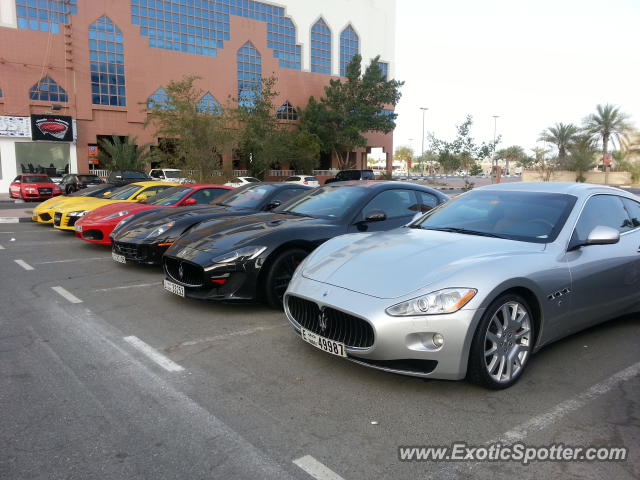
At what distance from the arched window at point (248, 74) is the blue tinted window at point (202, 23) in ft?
5.97

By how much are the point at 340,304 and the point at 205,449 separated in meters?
1.32

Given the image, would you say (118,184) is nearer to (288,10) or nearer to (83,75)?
(83,75)

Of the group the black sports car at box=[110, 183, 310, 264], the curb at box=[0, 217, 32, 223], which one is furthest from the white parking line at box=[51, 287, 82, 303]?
the curb at box=[0, 217, 32, 223]

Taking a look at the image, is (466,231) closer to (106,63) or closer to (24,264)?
(24,264)

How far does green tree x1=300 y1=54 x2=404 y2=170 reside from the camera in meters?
45.3

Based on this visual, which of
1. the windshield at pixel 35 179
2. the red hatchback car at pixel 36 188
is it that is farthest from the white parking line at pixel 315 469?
the windshield at pixel 35 179

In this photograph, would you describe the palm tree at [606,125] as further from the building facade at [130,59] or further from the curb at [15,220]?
the curb at [15,220]

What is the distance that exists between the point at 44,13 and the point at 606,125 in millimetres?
46309

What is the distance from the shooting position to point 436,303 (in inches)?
134

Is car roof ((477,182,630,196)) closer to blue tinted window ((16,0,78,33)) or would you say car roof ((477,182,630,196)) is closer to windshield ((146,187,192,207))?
windshield ((146,187,192,207))

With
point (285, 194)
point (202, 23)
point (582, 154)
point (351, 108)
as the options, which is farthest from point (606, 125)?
point (285, 194)

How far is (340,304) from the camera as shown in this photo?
11.8ft

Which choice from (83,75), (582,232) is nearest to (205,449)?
(582,232)

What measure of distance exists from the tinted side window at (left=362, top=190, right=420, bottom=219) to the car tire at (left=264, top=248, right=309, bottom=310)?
3.64ft
